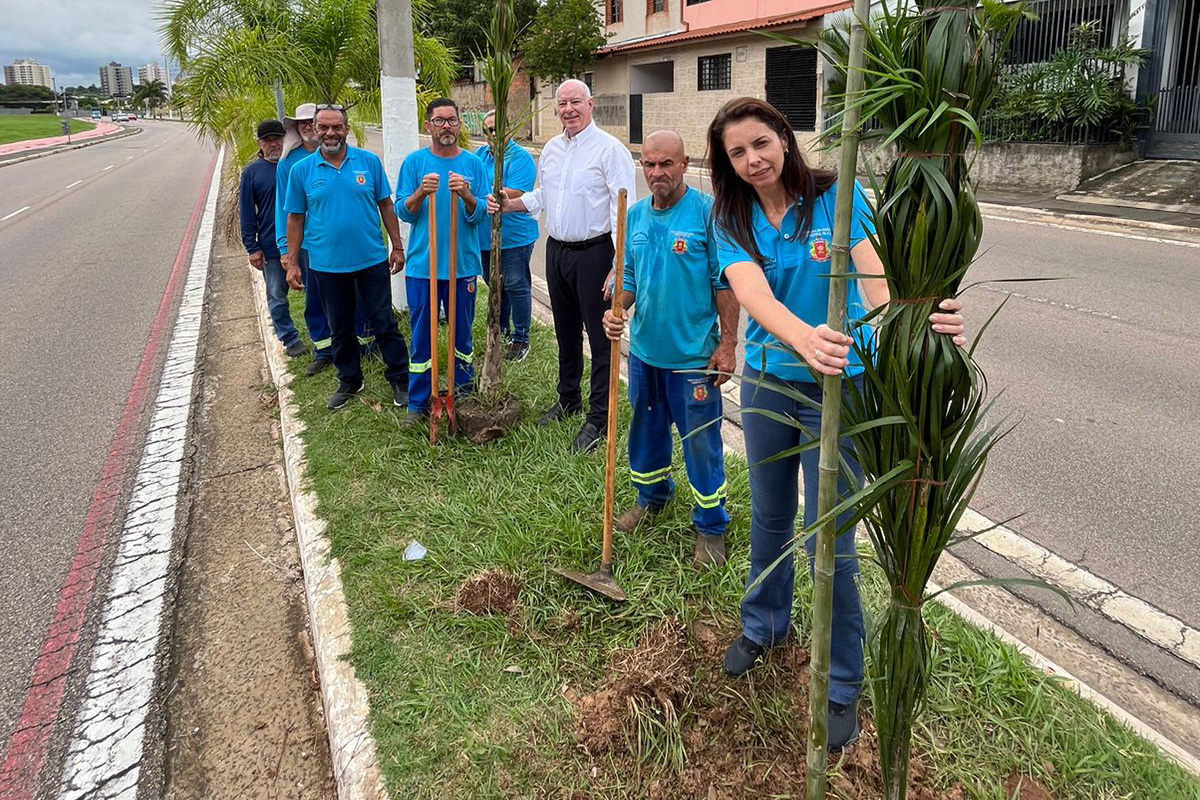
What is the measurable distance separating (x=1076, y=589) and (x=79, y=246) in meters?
14.9

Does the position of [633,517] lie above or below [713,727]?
above

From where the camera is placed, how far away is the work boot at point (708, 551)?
3330mm

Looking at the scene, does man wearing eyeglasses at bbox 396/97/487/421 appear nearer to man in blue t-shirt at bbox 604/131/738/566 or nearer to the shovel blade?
man in blue t-shirt at bbox 604/131/738/566

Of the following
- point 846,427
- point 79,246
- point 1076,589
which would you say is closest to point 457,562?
point 846,427

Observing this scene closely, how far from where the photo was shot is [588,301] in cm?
468

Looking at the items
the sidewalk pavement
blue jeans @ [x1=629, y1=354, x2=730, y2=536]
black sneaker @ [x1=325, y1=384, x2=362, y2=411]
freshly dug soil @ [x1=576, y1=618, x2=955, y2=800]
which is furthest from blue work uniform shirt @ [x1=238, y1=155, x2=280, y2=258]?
the sidewalk pavement

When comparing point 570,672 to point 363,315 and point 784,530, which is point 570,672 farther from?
point 363,315

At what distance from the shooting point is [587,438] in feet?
15.0

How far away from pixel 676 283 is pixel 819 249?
1013 millimetres

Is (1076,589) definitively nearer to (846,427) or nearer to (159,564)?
(846,427)

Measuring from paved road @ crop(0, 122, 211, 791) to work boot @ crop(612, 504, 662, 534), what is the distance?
2.22 meters

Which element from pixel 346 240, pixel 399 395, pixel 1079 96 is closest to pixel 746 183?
pixel 346 240

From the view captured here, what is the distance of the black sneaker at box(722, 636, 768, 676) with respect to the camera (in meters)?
2.71

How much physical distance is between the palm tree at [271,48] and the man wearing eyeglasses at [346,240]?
393 cm
